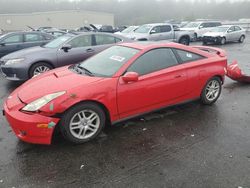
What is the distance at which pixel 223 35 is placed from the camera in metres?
16.9

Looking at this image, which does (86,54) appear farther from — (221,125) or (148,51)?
(221,125)

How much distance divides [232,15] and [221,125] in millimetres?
73848

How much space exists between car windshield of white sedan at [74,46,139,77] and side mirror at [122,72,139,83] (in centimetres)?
24

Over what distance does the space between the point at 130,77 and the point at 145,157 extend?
1184 mm

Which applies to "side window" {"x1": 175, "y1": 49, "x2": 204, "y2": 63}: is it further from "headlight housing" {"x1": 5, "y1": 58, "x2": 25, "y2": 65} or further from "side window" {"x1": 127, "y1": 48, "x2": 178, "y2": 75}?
"headlight housing" {"x1": 5, "y1": 58, "x2": 25, "y2": 65}

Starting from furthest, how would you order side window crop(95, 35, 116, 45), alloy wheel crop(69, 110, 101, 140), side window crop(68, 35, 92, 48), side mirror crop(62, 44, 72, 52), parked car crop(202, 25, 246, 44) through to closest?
parked car crop(202, 25, 246, 44) < side window crop(95, 35, 116, 45) < side window crop(68, 35, 92, 48) < side mirror crop(62, 44, 72, 52) < alloy wheel crop(69, 110, 101, 140)

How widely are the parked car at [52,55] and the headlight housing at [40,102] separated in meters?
3.71

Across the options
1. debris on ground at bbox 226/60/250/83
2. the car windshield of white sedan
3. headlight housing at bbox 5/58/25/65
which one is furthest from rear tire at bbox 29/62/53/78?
debris on ground at bbox 226/60/250/83

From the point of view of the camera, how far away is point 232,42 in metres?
18.9

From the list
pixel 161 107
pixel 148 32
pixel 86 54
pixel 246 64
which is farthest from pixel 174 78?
pixel 148 32

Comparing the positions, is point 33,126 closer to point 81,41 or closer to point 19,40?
Result: point 81,41

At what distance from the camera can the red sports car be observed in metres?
3.10

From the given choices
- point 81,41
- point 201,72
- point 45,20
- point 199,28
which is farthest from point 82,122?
point 45,20

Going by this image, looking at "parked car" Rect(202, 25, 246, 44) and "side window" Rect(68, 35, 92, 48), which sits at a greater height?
"side window" Rect(68, 35, 92, 48)
